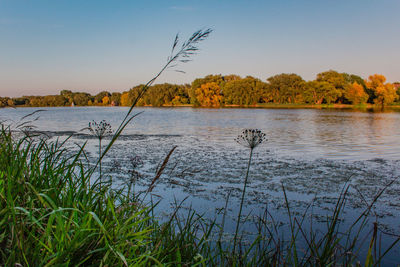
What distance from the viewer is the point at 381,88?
260 feet

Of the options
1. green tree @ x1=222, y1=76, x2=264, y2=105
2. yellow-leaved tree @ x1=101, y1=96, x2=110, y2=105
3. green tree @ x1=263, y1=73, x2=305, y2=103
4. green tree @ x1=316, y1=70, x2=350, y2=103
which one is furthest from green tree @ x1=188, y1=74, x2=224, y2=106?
yellow-leaved tree @ x1=101, y1=96, x2=110, y2=105

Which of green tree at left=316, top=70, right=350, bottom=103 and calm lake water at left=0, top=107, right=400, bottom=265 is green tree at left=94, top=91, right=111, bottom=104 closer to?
green tree at left=316, top=70, right=350, bottom=103

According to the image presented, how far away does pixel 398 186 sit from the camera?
8195mm

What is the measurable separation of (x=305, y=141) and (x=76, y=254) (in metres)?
17.2

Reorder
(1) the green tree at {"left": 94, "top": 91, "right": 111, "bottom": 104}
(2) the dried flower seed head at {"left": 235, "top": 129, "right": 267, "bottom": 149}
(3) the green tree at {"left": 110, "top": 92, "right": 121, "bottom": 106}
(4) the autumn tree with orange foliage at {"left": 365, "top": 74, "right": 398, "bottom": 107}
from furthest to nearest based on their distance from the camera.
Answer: (1) the green tree at {"left": 94, "top": 91, "right": 111, "bottom": 104}, (3) the green tree at {"left": 110, "top": 92, "right": 121, "bottom": 106}, (4) the autumn tree with orange foliage at {"left": 365, "top": 74, "right": 398, "bottom": 107}, (2) the dried flower seed head at {"left": 235, "top": 129, "right": 267, "bottom": 149}

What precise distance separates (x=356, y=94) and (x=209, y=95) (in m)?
42.1

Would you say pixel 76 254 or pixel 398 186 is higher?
pixel 76 254

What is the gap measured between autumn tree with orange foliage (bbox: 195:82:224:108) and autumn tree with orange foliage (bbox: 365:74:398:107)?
42818mm

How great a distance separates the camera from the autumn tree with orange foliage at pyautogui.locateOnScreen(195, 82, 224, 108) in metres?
97.6

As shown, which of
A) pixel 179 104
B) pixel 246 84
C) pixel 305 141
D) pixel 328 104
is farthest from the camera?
pixel 179 104

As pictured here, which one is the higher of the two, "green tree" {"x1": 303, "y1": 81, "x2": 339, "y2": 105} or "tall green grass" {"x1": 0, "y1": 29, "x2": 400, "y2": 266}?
"green tree" {"x1": 303, "y1": 81, "x2": 339, "y2": 105}

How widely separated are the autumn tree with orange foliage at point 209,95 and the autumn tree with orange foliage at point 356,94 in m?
37.4

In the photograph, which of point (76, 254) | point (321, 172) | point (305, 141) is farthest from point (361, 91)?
point (76, 254)

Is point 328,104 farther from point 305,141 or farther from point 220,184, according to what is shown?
point 220,184
